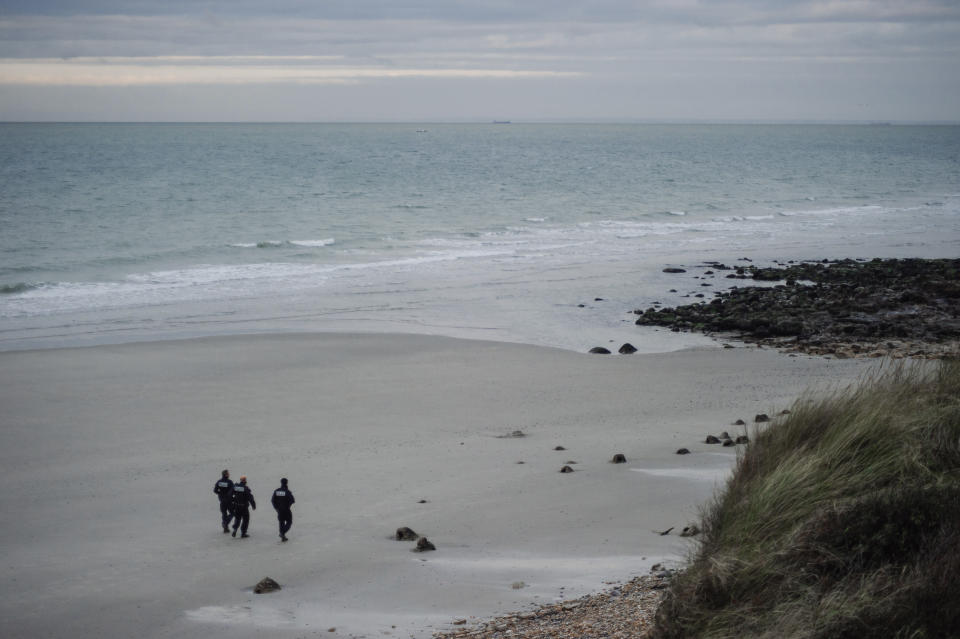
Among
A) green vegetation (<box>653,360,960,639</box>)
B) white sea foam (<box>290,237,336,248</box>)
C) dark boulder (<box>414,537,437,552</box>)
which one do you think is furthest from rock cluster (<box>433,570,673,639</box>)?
white sea foam (<box>290,237,336,248</box>)

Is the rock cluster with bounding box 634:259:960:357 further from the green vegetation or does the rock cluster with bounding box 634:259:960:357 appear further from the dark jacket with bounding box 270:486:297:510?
the dark jacket with bounding box 270:486:297:510

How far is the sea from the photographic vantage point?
26453 mm

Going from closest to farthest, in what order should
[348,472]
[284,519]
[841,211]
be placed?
1. [284,519]
2. [348,472]
3. [841,211]

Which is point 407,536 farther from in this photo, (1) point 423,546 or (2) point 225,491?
(2) point 225,491

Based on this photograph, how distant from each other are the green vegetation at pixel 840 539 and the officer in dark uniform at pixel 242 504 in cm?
640

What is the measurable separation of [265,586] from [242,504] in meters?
1.82

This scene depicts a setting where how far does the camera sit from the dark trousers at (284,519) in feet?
36.8

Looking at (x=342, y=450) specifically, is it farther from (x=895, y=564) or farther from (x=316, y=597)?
(x=895, y=564)

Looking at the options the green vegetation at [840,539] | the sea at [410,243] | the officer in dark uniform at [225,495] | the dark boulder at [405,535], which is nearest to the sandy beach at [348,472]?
the dark boulder at [405,535]

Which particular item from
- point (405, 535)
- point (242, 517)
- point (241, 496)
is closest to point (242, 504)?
point (241, 496)

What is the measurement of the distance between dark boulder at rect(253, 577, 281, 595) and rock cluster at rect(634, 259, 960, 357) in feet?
50.1

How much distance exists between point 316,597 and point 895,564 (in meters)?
6.16

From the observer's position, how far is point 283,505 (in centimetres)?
1113

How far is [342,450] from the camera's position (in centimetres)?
1505
